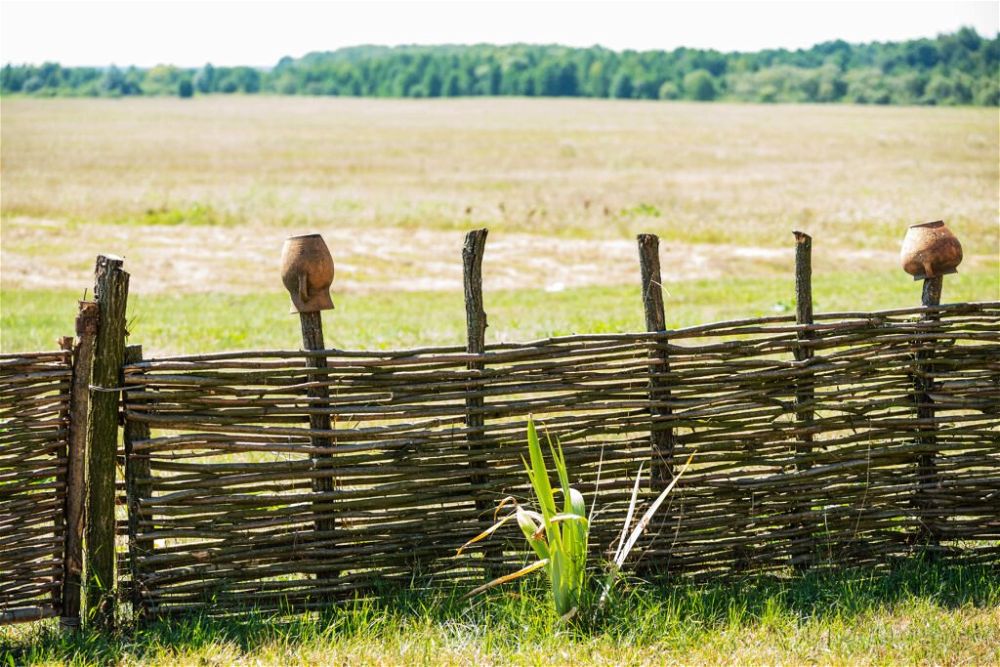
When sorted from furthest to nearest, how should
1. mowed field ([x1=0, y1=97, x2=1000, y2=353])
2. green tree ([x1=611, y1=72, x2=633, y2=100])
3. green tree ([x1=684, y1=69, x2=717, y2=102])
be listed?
green tree ([x1=611, y1=72, x2=633, y2=100]), green tree ([x1=684, y1=69, x2=717, y2=102]), mowed field ([x1=0, y1=97, x2=1000, y2=353])

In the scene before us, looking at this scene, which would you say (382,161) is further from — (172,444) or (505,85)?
(505,85)

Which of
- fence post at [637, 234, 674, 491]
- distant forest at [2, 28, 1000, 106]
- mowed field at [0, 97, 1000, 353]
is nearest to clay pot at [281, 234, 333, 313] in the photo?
fence post at [637, 234, 674, 491]

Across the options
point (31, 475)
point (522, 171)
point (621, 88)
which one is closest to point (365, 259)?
point (31, 475)

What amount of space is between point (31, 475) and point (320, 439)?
1.17 m

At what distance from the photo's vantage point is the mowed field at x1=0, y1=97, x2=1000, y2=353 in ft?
43.6

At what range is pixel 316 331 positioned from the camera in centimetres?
429

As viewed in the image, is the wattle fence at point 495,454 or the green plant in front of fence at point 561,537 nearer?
the green plant in front of fence at point 561,537

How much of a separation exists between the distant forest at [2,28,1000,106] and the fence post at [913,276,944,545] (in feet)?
265

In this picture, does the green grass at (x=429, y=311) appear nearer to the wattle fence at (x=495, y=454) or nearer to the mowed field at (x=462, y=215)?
the mowed field at (x=462, y=215)

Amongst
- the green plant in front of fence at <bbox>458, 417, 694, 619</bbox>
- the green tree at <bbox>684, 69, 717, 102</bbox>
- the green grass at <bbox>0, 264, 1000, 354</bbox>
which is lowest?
the green grass at <bbox>0, 264, 1000, 354</bbox>

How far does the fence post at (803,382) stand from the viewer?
4.58 metres

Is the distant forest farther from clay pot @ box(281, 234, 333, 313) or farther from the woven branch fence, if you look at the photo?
clay pot @ box(281, 234, 333, 313)

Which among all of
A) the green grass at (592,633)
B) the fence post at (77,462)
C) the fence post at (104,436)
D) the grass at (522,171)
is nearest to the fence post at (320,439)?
the green grass at (592,633)

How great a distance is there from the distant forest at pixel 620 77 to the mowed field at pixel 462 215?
1303 inches
